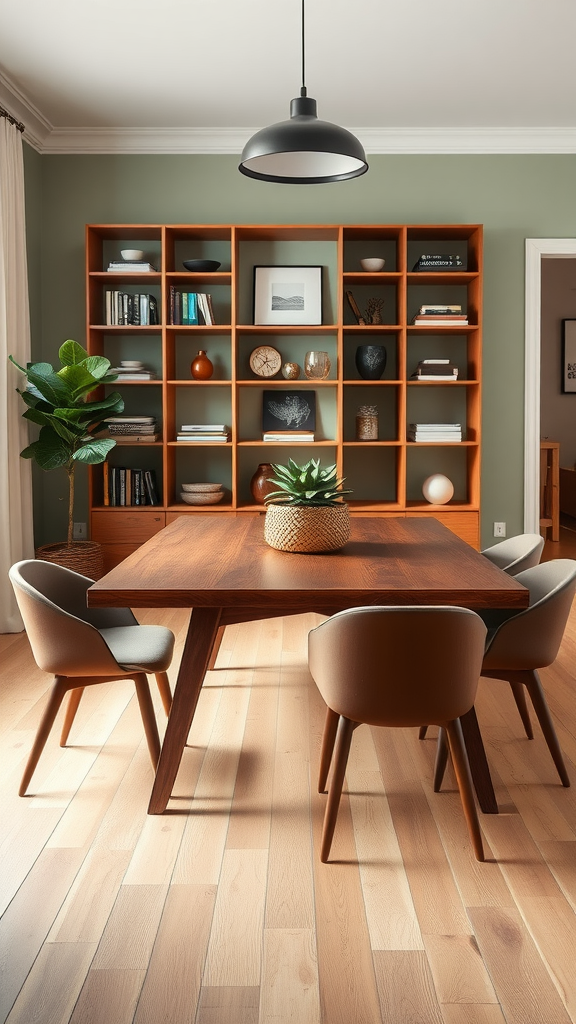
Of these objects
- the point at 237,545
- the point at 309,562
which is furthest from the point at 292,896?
the point at 237,545

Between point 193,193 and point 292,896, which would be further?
point 193,193

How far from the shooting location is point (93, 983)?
5.34ft

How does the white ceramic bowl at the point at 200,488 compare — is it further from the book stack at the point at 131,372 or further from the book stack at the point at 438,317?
the book stack at the point at 438,317

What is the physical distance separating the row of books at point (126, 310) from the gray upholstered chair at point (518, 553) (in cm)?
296

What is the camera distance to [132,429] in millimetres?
5320

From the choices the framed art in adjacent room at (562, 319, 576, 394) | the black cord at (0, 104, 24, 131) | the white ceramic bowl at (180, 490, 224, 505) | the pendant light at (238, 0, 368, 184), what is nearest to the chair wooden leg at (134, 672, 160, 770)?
the pendant light at (238, 0, 368, 184)

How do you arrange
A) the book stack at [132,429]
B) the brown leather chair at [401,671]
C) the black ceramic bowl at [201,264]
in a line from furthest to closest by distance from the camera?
1. the book stack at [132,429]
2. the black ceramic bowl at [201,264]
3. the brown leather chair at [401,671]

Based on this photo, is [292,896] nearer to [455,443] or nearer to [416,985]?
[416,985]

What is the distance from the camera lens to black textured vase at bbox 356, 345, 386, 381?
5.36 meters

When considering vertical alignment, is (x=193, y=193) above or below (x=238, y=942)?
above

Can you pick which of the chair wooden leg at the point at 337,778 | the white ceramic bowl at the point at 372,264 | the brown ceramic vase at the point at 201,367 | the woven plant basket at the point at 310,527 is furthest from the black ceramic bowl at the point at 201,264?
the chair wooden leg at the point at 337,778

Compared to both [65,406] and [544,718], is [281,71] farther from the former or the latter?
[544,718]

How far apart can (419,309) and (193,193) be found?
1.68 metres

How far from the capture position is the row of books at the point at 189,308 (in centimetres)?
526
